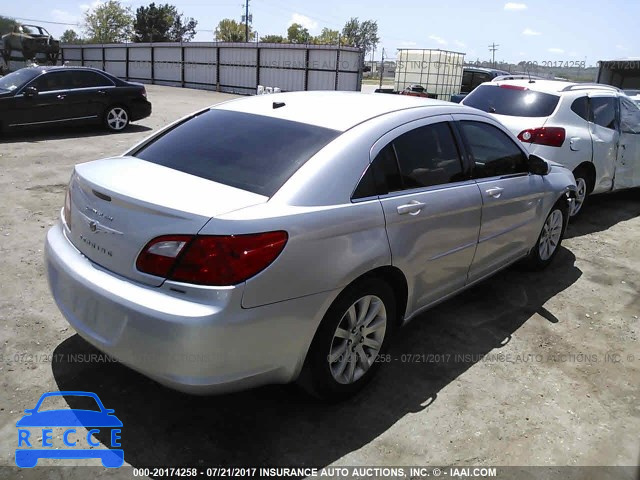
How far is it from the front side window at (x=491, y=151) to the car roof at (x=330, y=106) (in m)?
0.20

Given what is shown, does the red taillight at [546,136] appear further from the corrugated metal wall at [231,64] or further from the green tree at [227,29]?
the green tree at [227,29]

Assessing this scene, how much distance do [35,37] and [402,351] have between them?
27.4 metres

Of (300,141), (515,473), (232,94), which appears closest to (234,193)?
(300,141)

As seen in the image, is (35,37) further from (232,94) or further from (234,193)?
(234,193)

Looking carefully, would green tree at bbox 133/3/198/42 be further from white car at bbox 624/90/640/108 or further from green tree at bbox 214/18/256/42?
white car at bbox 624/90/640/108

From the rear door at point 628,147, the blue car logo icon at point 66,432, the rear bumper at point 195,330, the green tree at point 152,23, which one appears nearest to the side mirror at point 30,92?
the blue car logo icon at point 66,432

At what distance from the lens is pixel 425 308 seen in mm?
3502

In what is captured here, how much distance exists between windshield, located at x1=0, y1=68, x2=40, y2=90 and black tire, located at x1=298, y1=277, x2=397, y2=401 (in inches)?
413

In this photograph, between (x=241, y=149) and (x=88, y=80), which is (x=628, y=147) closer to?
(x=241, y=149)

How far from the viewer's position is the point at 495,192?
151 inches

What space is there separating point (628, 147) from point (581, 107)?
127 centimetres

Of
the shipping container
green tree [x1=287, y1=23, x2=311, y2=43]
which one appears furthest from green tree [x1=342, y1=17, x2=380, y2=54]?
the shipping container

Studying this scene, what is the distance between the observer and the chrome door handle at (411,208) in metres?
3.00

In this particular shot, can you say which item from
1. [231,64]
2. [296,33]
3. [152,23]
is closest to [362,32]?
[296,33]
